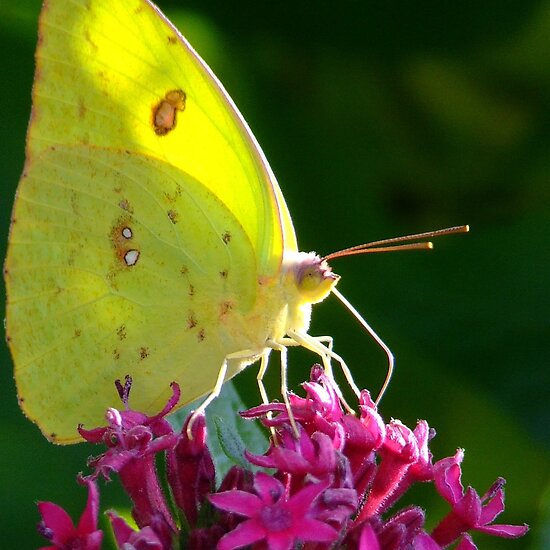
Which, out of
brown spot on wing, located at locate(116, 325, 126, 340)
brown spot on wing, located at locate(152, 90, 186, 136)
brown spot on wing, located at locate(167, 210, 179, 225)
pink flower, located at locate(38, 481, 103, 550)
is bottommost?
pink flower, located at locate(38, 481, 103, 550)

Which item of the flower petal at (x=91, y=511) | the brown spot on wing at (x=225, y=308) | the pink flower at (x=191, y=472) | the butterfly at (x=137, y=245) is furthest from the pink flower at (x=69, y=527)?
the brown spot on wing at (x=225, y=308)

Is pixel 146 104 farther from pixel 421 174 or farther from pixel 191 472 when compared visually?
pixel 421 174

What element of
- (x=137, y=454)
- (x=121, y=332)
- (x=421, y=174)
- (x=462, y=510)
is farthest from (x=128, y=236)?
(x=421, y=174)

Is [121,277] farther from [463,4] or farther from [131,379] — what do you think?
[463,4]

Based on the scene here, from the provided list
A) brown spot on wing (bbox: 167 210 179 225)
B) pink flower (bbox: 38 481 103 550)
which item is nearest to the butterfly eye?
brown spot on wing (bbox: 167 210 179 225)

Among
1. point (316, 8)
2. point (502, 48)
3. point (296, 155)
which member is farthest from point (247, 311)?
point (502, 48)

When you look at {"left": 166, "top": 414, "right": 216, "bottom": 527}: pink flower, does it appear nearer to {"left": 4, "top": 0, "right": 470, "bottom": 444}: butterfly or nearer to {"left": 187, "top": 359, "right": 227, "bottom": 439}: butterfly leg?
{"left": 187, "top": 359, "right": 227, "bottom": 439}: butterfly leg
